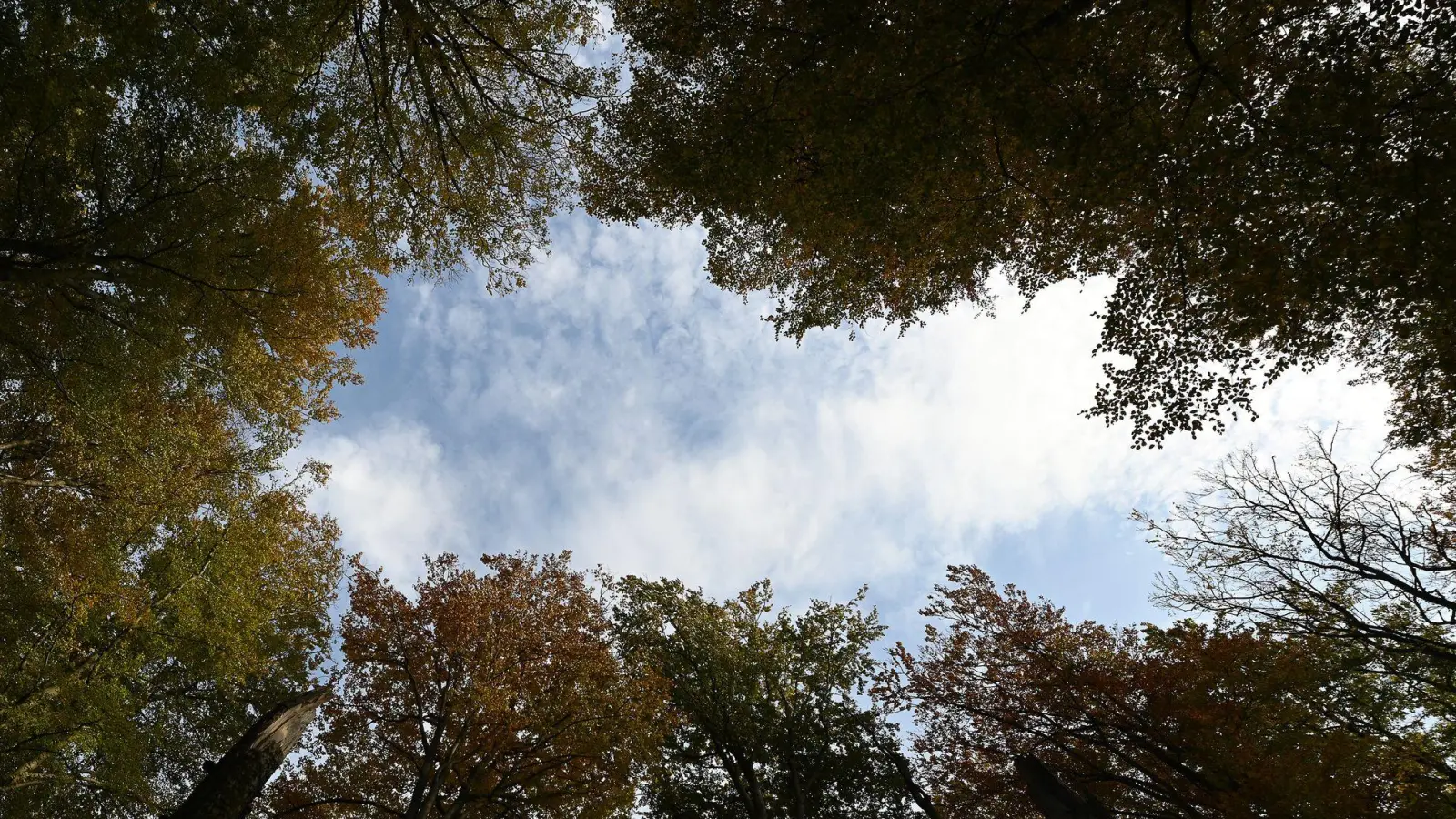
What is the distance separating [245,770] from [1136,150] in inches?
383

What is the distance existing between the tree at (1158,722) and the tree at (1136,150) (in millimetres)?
A: 5524

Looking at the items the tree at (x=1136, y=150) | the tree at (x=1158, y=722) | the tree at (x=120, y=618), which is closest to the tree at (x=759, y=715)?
the tree at (x=1158, y=722)

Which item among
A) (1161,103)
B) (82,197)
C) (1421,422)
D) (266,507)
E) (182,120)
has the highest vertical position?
(1421,422)

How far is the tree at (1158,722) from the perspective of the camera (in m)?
9.05

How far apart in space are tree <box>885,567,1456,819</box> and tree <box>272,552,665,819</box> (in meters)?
7.29

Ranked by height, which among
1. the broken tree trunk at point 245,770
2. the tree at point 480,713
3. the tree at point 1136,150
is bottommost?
the broken tree trunk at point 245,770

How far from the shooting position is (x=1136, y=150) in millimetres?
5285

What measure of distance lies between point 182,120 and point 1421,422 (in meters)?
18.2

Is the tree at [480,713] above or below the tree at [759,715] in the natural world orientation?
below

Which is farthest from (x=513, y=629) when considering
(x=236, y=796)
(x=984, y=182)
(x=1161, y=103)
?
(x=1161, y=103)

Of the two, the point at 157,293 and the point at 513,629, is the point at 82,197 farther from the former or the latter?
the point at 513,629

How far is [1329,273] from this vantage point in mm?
4898

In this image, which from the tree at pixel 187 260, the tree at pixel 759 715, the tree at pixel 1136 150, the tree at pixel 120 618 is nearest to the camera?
the tree at pixel 1136 150

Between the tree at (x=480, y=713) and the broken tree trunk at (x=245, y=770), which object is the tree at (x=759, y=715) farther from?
the broken tree trunk at (x=245, y=770)
